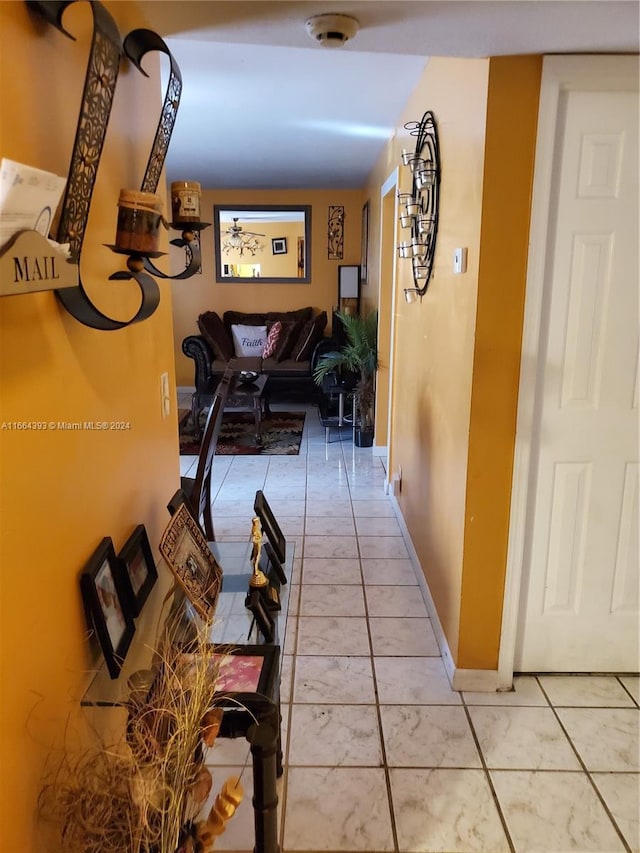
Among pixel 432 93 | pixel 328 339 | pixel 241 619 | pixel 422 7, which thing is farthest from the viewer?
pixel 328 339

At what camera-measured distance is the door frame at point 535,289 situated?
1.72m

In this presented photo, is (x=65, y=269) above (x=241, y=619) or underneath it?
above

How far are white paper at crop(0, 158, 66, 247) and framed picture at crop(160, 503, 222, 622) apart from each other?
778 millimetres

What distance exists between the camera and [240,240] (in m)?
7.32

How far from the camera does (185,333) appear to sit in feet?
24.2

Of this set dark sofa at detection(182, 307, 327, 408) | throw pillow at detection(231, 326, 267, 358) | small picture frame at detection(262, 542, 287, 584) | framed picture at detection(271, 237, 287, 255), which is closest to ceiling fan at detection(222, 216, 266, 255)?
framed picture at detection(271, 237, 287, 255)

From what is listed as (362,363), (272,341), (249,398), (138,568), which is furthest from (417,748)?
(272,341)

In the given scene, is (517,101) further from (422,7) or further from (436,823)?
(436,823)

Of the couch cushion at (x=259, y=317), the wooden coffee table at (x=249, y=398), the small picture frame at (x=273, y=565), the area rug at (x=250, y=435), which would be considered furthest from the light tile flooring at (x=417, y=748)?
the couch cushion at (x=259, y=317)

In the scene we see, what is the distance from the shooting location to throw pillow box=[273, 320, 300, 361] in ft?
22.3

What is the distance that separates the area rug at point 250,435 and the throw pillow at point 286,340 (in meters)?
0.74

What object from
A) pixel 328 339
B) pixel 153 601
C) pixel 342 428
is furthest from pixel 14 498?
pixel 328 339

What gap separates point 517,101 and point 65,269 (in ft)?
4.82

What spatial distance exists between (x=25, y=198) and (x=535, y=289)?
1524 millimetres
